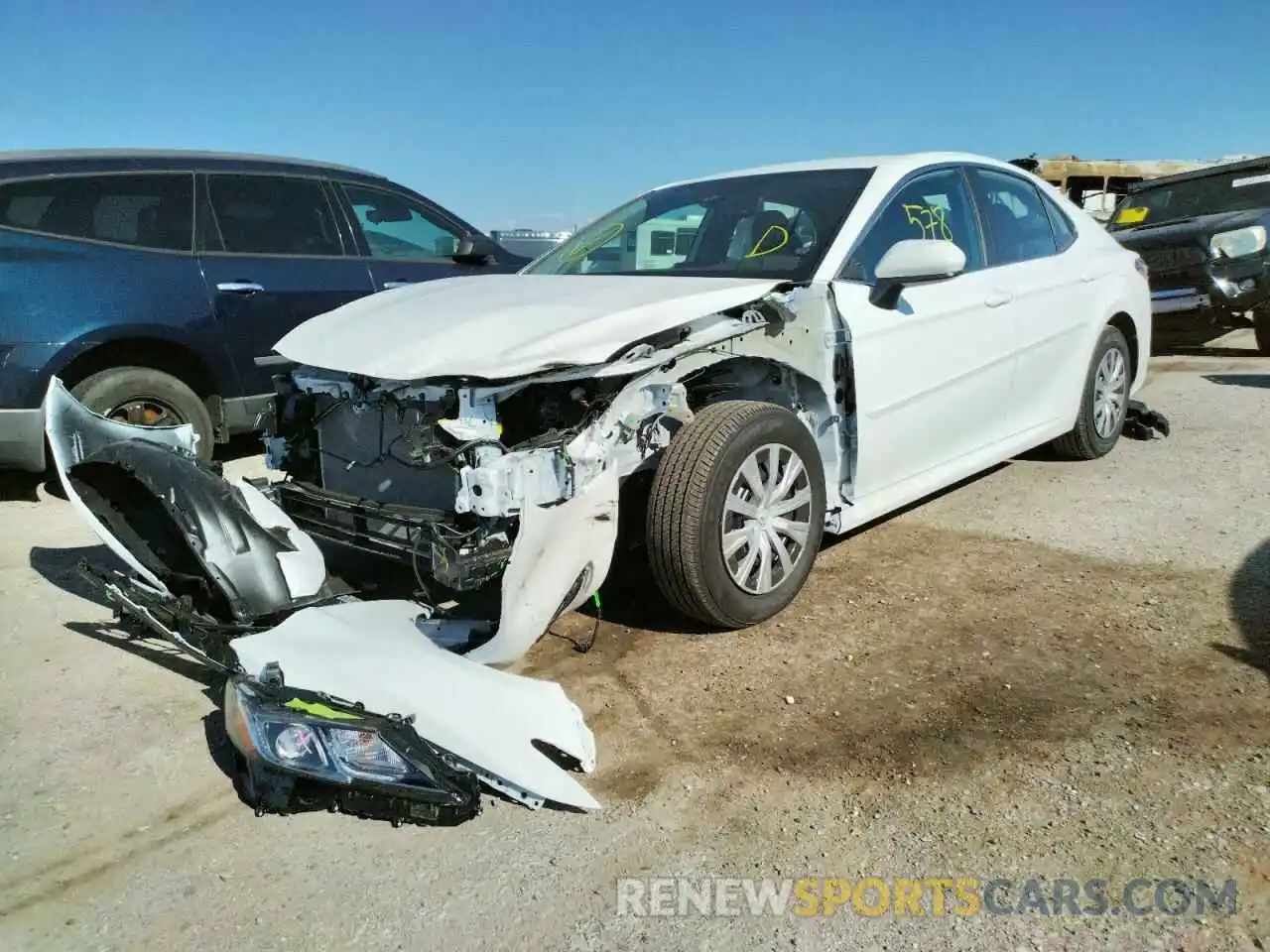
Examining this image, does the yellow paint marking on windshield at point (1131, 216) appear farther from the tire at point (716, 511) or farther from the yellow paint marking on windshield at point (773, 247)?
the tire at point (716, 511)

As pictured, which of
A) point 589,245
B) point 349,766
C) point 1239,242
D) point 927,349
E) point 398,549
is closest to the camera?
point 349,766

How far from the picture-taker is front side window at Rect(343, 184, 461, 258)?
6336mm

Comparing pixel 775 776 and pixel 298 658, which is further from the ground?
pixel 298 658

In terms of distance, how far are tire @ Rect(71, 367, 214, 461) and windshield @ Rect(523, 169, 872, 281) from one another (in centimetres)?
204

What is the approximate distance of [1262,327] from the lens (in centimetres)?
938

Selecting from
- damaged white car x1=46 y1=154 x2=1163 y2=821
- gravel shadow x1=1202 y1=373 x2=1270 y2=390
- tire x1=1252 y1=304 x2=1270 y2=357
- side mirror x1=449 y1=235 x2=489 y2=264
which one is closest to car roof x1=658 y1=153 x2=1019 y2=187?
damaged white car x1=46 y1=154 x2=1163 y2=821

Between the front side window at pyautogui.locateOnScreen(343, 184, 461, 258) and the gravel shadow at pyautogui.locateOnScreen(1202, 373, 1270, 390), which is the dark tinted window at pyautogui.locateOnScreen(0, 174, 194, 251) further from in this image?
the gravel shadow at pyautogui.locateOnScreen(1202, 373, 1270, 390)

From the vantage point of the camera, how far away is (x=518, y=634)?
8.92ft

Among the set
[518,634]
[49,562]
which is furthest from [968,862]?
[49,562]

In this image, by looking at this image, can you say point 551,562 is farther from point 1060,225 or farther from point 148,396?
point 1060,225

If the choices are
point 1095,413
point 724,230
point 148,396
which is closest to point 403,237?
point 148,396

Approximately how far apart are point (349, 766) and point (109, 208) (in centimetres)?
416

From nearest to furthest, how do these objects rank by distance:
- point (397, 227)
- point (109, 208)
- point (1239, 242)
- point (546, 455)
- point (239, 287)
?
1. point (546, 455)
2. point (109, 208)
3. point (239, 287)
4. point (397, 227)
5. point (1239, 242)

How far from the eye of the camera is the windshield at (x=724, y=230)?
388 centimetres
